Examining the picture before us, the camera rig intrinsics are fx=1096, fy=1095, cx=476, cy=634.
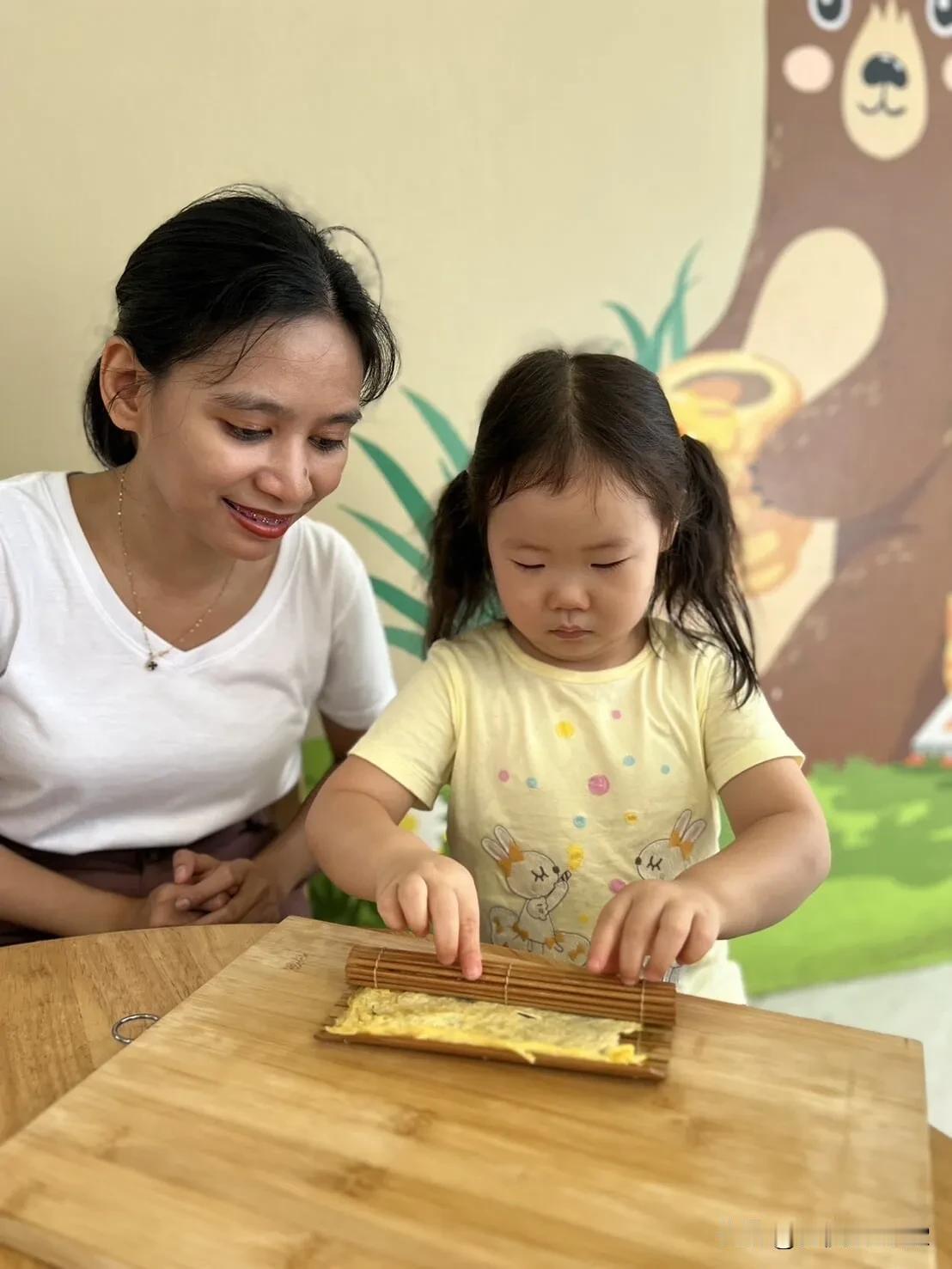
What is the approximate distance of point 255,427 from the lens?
3.44 ft

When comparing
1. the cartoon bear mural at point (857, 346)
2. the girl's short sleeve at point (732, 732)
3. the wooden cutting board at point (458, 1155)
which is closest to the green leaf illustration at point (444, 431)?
the cartoon bear mural at point (857, 346)

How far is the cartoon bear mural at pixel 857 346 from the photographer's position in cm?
165

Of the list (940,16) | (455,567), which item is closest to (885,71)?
(940,16)

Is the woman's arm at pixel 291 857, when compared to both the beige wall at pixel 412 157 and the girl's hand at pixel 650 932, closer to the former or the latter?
the beige wall at pixel 412 157

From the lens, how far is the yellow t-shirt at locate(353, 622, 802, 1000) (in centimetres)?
109

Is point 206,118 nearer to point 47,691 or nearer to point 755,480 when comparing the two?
point 47,691

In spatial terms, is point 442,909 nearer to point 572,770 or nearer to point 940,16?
point 572,770

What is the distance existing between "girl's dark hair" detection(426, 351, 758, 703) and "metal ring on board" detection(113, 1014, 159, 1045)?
0.51 meters

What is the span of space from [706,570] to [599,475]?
0.24 m

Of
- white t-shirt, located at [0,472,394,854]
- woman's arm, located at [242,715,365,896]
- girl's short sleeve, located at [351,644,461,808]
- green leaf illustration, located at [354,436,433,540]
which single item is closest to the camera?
girl's short sleeve, located at [351,644,461,808]

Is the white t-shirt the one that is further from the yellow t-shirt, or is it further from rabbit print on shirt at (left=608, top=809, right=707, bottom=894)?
rabbit print on shirt at (left=608, top=809, right=707, bottom=894)

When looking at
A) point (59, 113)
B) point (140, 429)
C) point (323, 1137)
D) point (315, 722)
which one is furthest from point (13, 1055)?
point (59, 113)

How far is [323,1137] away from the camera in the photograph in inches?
26.2

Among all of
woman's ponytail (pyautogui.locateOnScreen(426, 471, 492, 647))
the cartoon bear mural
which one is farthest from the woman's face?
the cartoon bear mural
